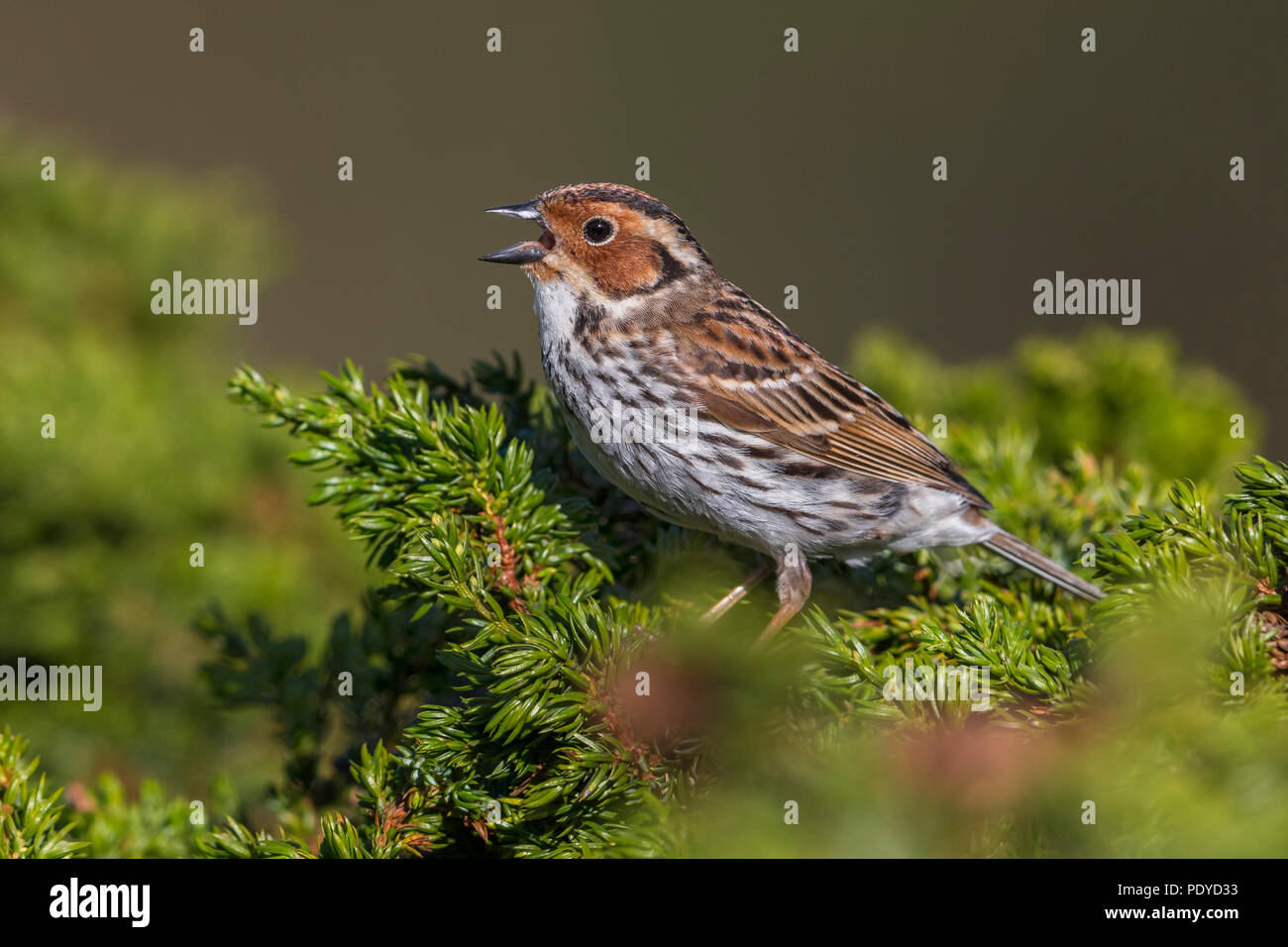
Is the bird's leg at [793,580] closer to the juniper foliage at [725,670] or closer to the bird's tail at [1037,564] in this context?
the juniper foliage at [725,670]

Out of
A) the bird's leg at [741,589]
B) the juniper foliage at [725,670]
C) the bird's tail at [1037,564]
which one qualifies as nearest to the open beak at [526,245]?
the juniper foliage at [725,670]

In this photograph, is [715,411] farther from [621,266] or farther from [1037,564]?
[1037,564]

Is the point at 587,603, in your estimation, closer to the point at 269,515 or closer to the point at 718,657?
the point at 718,657

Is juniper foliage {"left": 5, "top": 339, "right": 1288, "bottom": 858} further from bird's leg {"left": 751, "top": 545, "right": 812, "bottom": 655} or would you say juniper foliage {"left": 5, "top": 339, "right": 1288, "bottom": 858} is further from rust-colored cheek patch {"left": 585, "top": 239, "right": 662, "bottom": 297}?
rust-colored cheek patch {"left": 585, "top": 239, "right": 662, "bottom": 297}

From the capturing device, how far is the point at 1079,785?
797 mm

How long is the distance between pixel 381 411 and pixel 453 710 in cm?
71

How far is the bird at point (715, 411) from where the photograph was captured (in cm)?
255

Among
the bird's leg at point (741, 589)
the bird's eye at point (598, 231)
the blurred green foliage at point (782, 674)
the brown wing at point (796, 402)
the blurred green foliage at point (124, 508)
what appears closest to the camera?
the blurred green foliage at point (782, 674)

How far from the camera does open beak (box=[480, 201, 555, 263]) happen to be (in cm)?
285

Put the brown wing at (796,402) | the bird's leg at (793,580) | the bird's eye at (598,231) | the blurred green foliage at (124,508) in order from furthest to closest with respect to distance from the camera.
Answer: the bird's eye at (598,231) → the brown wing at (796,402) → the blurred green foliage at (124,508) → the bird's leg at (793,580)

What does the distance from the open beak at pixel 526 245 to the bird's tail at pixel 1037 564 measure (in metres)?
1.44

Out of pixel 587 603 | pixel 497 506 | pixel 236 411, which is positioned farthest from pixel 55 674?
pixel 587 603

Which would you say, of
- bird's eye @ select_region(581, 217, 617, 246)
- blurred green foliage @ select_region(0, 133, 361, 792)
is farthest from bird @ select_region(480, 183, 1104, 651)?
blurred green foliage @ select_region(0, 133, 361, 792)
